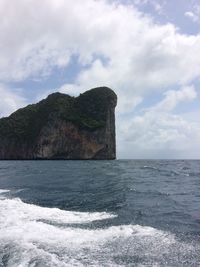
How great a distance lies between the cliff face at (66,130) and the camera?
12469cm

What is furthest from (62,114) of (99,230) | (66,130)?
(99,230)

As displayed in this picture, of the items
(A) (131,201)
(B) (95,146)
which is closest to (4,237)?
(A) (131,201)

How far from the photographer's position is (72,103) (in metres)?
134

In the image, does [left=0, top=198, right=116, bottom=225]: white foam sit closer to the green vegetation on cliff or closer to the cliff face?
the cliff face

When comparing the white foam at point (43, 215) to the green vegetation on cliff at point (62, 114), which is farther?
the green vegetation on cliff at point (62, 114)

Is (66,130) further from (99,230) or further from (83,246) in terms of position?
(83,246)

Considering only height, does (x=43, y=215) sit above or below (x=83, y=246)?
above

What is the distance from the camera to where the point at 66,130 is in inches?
4983

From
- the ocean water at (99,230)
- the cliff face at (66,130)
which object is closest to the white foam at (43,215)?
the ocean water at (99,230)

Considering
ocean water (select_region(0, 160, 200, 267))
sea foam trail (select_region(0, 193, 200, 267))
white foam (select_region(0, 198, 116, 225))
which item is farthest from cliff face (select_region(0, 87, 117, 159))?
sea foam trail (select_region(0, 193, 200, 267))

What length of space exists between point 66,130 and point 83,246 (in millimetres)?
115822

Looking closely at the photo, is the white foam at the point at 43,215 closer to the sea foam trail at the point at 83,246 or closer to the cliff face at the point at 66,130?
the sea foam trail at the point at 83,246

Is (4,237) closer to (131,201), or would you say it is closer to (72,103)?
(131,201)

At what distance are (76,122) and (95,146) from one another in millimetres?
10333
